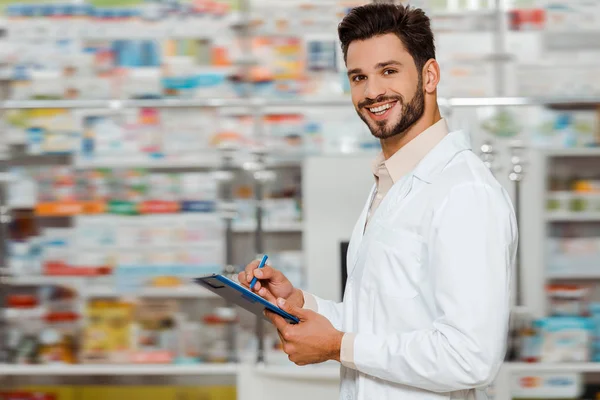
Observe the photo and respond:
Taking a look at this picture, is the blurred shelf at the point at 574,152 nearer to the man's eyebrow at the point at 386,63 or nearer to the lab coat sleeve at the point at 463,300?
the man's eyebrow at the point at 386,63

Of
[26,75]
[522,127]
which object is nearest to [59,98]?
[26,75]

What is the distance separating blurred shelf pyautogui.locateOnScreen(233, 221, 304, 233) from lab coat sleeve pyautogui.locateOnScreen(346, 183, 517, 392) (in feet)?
8.71

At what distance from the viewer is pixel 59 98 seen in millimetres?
4039

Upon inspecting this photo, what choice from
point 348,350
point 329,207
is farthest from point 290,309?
point 329,207

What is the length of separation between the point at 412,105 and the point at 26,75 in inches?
123

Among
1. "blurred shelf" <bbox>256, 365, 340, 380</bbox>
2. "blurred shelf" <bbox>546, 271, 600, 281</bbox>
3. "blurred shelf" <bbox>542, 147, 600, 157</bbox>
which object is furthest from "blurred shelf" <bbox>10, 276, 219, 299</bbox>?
"blurred shelf" <bbox>542, 147, 600, 157</bbox>

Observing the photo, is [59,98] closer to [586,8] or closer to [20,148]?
[20,148]

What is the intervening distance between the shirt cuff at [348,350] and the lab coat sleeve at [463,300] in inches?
1.6

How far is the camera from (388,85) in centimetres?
136

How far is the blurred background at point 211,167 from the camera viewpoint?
3.74m

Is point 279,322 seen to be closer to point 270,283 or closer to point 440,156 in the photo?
point 270,283

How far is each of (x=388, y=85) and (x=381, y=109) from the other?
42mm

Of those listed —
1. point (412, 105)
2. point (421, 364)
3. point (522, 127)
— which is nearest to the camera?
point (421, 364)

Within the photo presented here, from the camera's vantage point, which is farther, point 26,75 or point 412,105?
point 26,75
